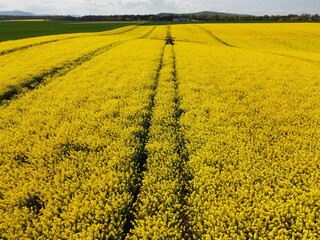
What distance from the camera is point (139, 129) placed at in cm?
782

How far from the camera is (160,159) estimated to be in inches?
254

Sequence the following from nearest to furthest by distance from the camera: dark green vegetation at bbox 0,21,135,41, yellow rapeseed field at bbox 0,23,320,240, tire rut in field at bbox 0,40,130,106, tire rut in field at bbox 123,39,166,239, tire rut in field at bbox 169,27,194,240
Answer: yellow rapeseed field at bbox 0,23,320,240 < tire rut in field at bbox 169,27,194,240 < tire rut in field at bbox 123,39,166,239 < tire rut in field at bbox 0,40,130,106 < dark green vegetation at bbox 0,21,135,41

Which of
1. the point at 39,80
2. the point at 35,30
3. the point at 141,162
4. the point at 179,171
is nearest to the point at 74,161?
the point at 141,162

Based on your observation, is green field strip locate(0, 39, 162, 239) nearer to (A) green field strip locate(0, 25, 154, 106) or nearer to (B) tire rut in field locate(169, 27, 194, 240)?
(A) green field strip locate(0, 25, 154, 106)

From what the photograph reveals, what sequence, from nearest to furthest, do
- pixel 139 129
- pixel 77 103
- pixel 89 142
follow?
1. pixel 89 142
2. pixel 139 129
3. pixel 77 103

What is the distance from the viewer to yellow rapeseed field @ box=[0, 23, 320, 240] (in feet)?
14.2

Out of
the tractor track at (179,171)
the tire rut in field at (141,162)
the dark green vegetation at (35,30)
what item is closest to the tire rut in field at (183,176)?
the tractor track at (179,171)

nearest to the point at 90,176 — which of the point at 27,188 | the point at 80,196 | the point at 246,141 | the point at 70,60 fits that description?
the point at 80,196

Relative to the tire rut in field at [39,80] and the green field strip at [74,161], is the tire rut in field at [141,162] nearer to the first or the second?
the green field strip at [74,161]

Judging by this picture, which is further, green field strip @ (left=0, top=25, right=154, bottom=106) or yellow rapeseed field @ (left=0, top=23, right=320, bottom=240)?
green field strip @ (left=0, top=25, right=154, bottom=106)

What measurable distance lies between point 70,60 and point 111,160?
55.3 ft

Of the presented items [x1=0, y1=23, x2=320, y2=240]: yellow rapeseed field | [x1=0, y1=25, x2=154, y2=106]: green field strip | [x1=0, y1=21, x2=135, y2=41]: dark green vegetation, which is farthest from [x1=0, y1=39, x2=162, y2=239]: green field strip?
[x1=0, y1=21, x2=135, y2=41]: dark green vegetation

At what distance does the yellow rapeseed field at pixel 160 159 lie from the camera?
4.32 m

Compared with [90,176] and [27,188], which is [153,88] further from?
[27,188]
